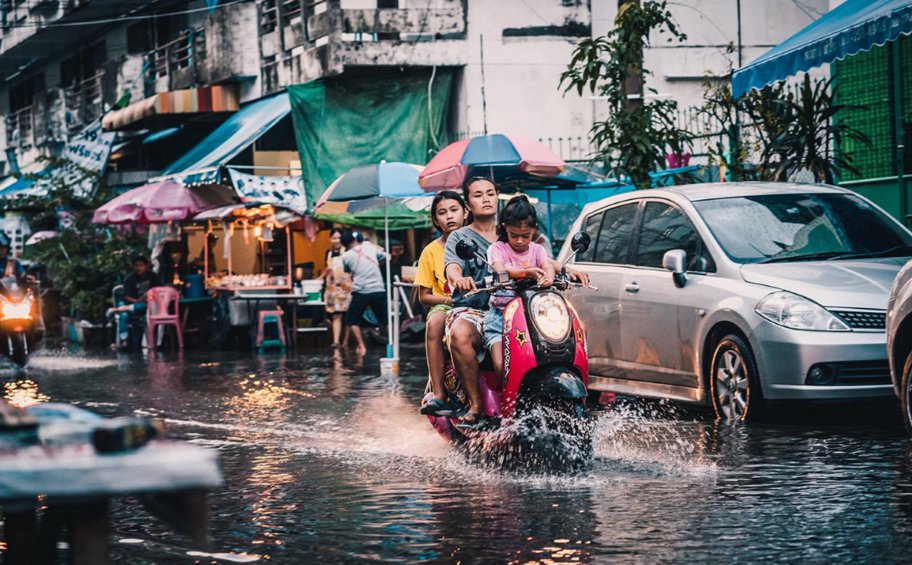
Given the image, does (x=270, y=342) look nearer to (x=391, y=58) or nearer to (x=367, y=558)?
(x=391, y=58)

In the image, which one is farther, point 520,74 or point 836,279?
point 520,74

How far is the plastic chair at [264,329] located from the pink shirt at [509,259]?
16.4 m

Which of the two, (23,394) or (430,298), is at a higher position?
(430,298)

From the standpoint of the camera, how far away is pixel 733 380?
35.2ft

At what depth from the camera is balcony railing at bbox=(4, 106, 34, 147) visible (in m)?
49.5

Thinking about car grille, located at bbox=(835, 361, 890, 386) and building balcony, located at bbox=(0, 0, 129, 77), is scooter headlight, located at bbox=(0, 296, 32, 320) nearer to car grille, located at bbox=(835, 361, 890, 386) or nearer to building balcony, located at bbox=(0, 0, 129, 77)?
car grille, located at bbox=(835, 361, 890, 386)

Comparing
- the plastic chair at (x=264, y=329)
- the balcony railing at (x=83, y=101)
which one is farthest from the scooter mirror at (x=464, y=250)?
the balcony railing at (x=83, y=101)

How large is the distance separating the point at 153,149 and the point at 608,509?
3351 cm

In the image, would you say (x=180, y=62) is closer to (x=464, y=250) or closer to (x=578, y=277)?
(x=578, y=277)

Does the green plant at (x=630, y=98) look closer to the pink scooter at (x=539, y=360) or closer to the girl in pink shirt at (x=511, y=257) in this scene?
the girl in pink shirt at (x=511, y=257)

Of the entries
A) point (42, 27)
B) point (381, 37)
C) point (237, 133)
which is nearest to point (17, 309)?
point (237, 133)

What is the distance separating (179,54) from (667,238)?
88.7 ft

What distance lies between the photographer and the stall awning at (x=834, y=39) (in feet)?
42.8

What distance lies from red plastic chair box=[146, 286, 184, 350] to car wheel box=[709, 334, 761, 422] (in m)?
17.5
